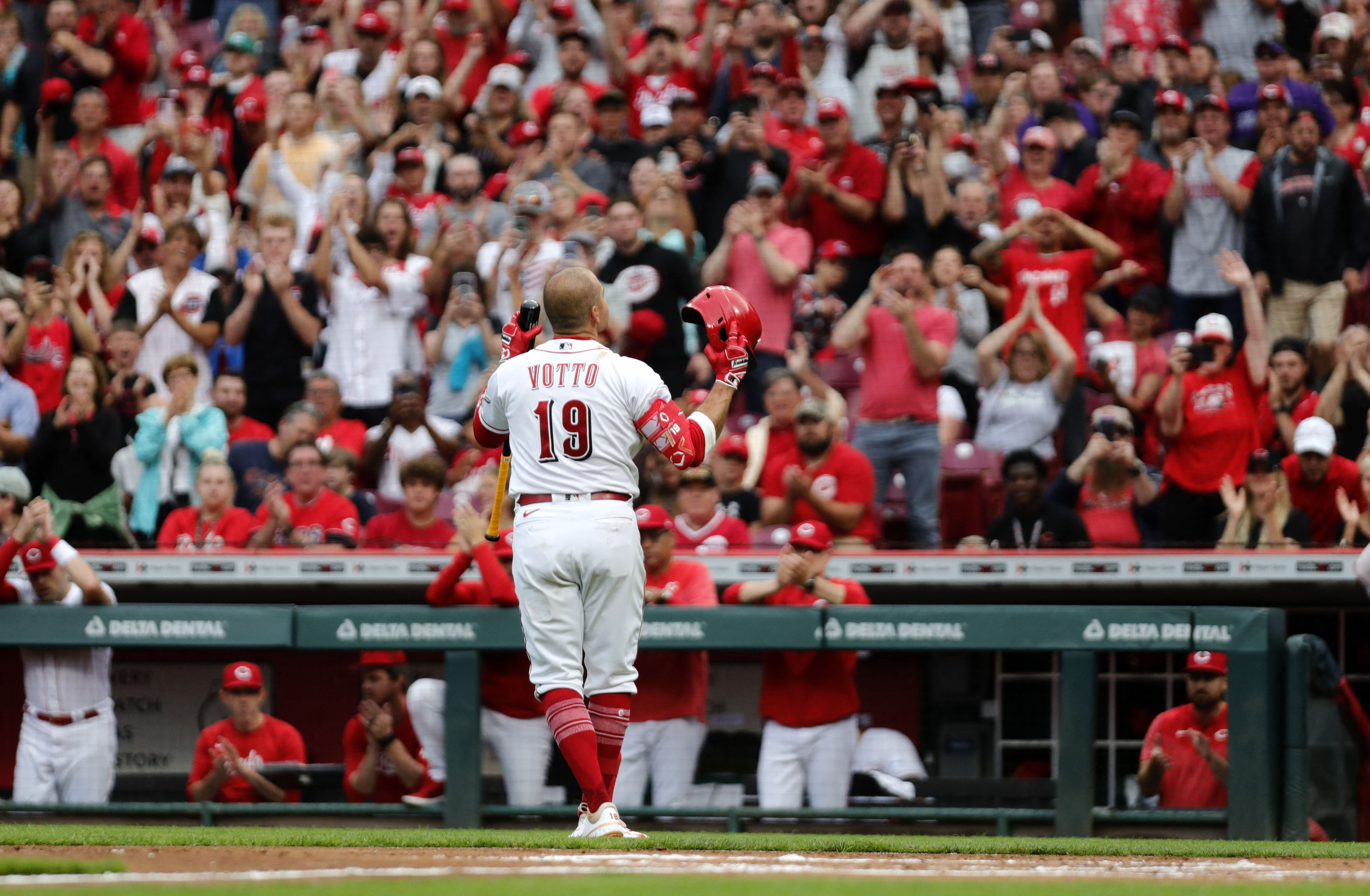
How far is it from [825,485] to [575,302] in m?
3.87

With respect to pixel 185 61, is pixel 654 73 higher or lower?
lower

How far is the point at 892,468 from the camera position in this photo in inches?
400

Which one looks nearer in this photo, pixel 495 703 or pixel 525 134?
pixel 495 703

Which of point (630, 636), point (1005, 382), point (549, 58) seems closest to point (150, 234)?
point (549, 58)

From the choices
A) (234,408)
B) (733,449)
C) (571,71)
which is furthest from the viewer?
(571,71)

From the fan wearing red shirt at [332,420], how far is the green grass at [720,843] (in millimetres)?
4539

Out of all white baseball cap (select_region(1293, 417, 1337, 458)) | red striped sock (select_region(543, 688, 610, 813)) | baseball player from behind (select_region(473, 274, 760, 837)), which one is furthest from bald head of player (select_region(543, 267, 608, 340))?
white baseball cap (select_region(1293, 417, 1337, 458))

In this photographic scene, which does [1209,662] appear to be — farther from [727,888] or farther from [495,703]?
[727,888]

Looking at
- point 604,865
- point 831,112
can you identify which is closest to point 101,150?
point 831,112

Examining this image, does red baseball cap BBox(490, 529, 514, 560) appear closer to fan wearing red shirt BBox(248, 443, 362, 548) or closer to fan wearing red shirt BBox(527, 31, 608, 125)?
fan wearing red shirt BBox(248, 443, 362, 548)

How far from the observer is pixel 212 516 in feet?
32.3

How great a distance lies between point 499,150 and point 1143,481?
5.31 metres

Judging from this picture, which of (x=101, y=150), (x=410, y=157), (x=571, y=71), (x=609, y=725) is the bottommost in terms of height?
(x=609, y=725)

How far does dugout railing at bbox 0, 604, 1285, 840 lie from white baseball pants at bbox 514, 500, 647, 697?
1.51 metres
